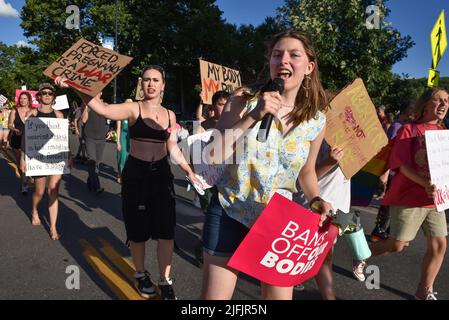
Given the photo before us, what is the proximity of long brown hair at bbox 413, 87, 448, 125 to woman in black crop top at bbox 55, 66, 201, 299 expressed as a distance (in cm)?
201

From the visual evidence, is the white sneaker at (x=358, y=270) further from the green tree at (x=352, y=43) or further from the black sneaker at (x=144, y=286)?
the green tree at (x=352, y=43)

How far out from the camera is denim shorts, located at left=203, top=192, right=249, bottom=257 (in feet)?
6.24

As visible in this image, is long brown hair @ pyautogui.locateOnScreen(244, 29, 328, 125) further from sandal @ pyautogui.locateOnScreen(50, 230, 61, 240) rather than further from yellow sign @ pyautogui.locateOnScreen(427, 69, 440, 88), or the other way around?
yellow sign @ pyautogui.locateOnScreen(427, 69, 440, 88)

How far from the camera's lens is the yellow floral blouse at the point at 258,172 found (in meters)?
1.87

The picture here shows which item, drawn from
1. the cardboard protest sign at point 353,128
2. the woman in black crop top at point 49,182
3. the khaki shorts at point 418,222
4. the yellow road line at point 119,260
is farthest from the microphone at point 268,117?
the woman in black crop top at point 49,182

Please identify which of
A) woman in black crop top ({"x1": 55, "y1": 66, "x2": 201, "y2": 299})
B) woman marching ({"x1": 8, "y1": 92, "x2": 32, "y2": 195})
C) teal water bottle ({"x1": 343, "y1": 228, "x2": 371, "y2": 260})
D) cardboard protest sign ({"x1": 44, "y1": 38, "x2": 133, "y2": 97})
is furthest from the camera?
woman marching ({"x1": 8, "y1": 92, "x2": 32, "y2": 195})

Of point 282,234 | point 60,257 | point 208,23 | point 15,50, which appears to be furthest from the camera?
point 15,50

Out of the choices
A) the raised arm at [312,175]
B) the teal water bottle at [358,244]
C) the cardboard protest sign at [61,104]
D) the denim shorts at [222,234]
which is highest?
the cardboard protest sign at [61,104]

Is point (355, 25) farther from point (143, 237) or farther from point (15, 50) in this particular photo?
point (15, 50)

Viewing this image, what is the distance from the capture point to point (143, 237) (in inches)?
125

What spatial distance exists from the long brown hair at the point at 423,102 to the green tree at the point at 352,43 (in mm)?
17925

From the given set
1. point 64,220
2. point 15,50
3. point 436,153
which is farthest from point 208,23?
point 15,50

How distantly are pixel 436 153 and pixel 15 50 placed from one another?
79091 millimetres

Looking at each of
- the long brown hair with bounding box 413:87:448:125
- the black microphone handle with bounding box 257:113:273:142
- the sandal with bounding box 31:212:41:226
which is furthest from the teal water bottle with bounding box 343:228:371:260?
the sandal with bounding box 31:212:41:226
